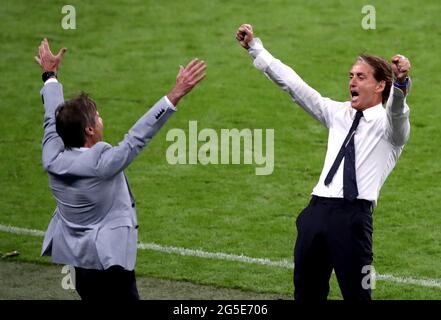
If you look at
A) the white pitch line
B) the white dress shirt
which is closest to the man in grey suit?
the white dress shirt

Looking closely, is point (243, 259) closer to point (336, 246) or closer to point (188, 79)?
point (336, 246)

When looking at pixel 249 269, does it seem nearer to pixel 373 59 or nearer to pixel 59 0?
pixel 373 59

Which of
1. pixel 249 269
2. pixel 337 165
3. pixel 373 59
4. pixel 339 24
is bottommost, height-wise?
pixel 249 269

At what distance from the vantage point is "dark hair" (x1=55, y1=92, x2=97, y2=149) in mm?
6738

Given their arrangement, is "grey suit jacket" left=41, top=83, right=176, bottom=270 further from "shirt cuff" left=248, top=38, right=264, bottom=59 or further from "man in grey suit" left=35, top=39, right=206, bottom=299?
"shirt cuff" left=248, top=38, right=264, bottom=59

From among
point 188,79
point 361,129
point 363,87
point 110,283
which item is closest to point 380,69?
point 363,87

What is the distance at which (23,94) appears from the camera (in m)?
16.1

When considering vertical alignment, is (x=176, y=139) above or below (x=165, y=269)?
above

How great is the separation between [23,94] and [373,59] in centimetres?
946

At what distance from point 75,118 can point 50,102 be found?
0.50 metres

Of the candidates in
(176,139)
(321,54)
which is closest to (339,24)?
(321,54)

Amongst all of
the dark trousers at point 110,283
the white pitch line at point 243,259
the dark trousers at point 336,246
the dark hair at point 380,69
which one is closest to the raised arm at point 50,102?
the dark trousers at point 110,283

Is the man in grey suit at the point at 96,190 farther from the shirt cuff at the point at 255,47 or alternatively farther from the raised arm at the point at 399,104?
the raised arm at the point at 399,104

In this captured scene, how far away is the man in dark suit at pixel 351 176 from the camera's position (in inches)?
283
